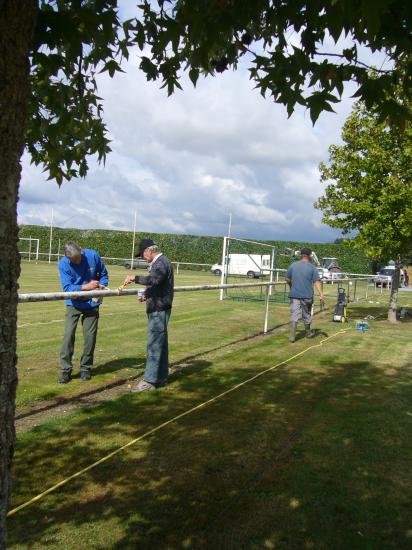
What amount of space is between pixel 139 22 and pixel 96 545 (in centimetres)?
381

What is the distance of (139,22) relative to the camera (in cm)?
424

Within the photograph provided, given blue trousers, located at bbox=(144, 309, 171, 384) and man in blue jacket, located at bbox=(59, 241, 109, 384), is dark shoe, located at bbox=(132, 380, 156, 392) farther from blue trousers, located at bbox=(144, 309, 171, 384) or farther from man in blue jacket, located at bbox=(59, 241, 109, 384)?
man in blue jacket, located at bbox=(59, 241, 109, 384)

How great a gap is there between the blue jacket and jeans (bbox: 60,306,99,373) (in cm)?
10

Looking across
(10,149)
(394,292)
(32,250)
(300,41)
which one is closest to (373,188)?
(394,292)

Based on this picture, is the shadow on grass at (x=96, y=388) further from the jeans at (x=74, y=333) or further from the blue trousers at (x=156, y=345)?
the blue trousers at (x=156, y=345)

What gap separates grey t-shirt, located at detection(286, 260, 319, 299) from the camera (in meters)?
11.7

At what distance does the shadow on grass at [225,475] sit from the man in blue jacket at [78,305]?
3.38 ft

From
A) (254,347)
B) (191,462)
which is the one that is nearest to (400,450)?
(191,462)

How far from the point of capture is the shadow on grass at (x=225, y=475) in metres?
3.27

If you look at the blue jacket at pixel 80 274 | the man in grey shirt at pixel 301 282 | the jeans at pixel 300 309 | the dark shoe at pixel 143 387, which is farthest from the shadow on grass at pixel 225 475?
the man in grey shirt at pixel 301 282

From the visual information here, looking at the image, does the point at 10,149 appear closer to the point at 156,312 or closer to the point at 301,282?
the point at 156,312

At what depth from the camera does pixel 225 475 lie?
161 inches

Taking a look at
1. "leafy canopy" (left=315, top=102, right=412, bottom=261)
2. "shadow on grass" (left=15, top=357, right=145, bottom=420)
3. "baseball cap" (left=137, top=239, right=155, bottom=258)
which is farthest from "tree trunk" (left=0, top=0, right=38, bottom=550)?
"leafy canopy" (left=315, top=102, right=412, bottom=261)

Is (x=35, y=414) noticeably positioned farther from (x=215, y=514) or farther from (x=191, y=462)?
(x=215, y=514)
